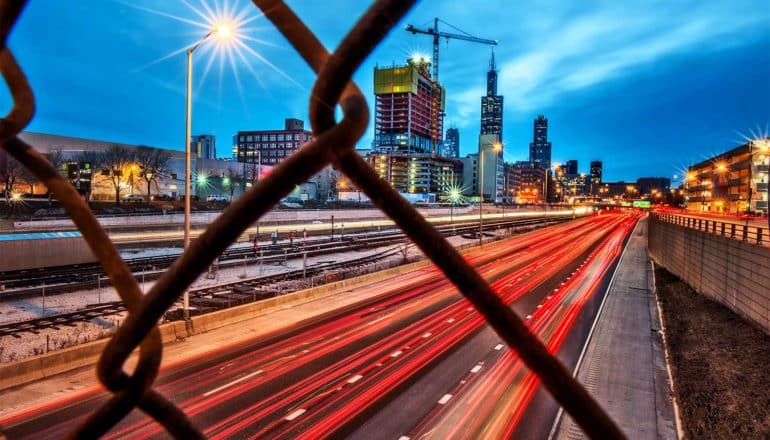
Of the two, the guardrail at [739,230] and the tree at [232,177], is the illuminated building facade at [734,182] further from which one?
the tree at [232,177]

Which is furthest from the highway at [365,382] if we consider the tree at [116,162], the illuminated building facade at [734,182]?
the illuminated building facade at [734,182]

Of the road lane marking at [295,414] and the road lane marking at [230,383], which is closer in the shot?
the road lane marking at [295,414]

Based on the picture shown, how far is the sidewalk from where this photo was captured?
1132 centimetres

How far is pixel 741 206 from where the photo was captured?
95.1 m

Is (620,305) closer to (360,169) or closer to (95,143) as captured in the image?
(360,169)

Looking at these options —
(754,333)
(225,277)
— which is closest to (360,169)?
(754,333)

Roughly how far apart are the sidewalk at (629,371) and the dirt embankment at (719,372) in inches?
19.2

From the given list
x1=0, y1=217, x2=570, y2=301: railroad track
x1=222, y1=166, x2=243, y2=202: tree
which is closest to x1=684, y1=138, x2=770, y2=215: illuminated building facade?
x1=0, y1=217, x2=570, y2=301: railroad track

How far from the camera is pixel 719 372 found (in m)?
15.1

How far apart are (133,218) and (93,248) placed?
54.6m

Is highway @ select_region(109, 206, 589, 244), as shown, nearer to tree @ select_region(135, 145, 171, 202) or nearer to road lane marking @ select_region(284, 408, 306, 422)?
road lane marking @ select_region(284, 408, 306, 422)

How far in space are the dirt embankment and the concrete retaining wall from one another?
0.68m

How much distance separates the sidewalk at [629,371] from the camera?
11320 millimetres

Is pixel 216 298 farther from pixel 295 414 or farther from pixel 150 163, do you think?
pixel 150 163
